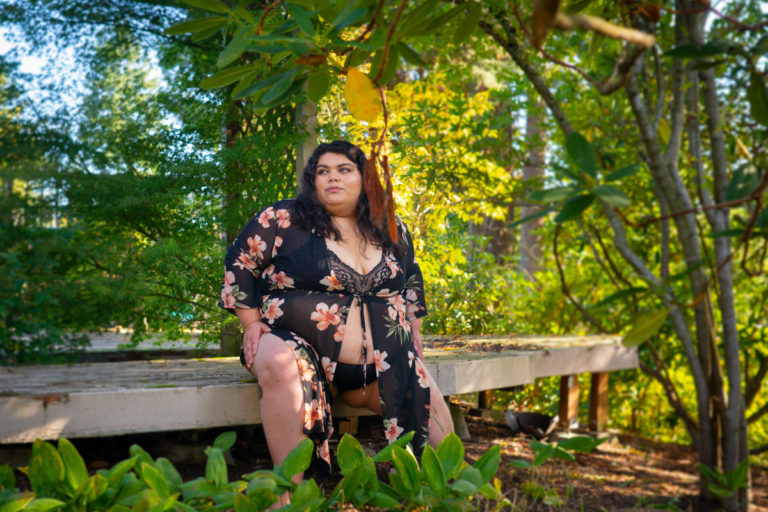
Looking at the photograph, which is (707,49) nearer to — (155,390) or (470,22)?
(470,22)

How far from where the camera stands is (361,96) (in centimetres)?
117

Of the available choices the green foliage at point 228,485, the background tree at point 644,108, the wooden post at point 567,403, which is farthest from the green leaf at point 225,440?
the wooden post at point 567,403

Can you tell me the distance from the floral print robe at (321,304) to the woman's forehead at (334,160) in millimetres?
221

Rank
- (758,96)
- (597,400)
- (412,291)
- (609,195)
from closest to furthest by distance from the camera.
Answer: (609,195), (758,96), (412,291), (597,400)

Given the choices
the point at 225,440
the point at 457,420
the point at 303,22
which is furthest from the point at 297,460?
the point at 457,420

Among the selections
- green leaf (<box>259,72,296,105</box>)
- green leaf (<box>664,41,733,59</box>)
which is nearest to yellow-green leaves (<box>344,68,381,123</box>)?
green leaf (<box>259,72,296,105</box>)

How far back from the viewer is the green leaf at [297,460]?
112 cm

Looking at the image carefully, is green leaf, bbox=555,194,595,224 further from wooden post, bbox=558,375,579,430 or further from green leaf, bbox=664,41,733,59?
wooden post, bbox=558,375,579,430

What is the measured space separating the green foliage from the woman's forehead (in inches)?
63.6

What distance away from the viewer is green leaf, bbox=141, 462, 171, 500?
3.47ft

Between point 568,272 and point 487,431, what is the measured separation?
2.30 m

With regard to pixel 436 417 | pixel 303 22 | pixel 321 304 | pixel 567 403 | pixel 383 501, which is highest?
pixel 303 22

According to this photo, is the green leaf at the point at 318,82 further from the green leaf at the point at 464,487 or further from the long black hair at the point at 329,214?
the long black hair at the point at 329,214

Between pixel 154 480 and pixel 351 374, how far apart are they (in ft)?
5.04
